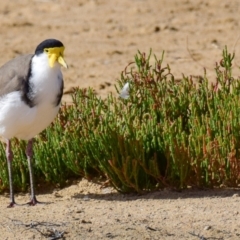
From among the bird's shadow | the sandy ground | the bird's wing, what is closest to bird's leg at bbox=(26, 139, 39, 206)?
the sandy ground

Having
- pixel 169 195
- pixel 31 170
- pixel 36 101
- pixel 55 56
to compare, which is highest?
pixel 55 56

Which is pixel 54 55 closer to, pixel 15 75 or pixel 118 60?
pixel 15 75

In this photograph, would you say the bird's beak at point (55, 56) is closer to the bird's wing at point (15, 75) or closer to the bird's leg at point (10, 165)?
the bird's wing at point (15, 75)

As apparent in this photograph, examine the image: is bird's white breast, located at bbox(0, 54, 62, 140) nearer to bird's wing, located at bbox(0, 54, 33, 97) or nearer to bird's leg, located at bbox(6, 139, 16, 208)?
bird's wing, located at bbox(0, 54, 33, 97)

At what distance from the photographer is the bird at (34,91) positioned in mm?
6852

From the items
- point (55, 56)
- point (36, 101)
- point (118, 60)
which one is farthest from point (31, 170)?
point (118, 60)

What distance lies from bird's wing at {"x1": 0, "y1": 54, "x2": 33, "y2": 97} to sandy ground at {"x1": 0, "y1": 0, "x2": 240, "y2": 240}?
34.2 inches

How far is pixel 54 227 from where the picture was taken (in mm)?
6367

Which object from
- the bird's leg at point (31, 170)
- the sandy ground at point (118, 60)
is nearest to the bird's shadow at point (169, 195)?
the sandy ground at point (118, 60)

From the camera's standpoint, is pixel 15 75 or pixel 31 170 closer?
pixel 15 75

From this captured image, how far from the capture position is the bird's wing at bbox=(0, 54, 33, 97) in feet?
22.6

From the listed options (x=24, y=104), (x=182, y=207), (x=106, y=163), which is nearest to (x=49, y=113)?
(x=24, y=104)

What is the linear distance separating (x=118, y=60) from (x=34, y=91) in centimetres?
507

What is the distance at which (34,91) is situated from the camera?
269 inches
